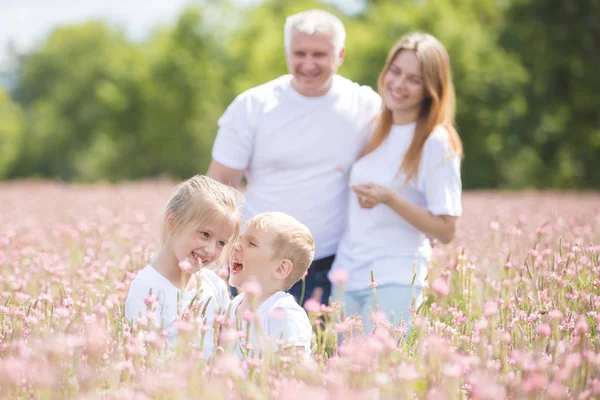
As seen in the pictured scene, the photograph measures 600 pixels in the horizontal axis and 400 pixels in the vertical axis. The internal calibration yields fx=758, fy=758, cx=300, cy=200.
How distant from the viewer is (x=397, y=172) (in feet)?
14.5

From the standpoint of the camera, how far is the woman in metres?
4.30

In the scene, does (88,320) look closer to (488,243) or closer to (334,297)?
(334,297)

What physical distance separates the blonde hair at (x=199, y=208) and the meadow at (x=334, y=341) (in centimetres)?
46

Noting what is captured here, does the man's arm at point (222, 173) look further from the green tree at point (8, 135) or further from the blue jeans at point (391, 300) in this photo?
the green tree at point (8, 135)

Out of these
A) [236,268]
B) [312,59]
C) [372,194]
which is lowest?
[236,268]

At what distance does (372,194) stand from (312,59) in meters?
0.99

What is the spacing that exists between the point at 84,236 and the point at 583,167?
2449cm

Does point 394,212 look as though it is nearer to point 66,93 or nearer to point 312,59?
point 312,59

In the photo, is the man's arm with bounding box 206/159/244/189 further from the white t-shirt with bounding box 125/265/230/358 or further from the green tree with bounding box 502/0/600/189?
the green tree with bounding box 502/0/600/189

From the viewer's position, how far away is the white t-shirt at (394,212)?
4.34 metres

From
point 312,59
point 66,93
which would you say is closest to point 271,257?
point 312,59

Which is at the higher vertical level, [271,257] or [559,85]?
[559,85]

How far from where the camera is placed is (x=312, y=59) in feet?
15.3

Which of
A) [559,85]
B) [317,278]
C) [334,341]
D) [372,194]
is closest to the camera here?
[334,341]
